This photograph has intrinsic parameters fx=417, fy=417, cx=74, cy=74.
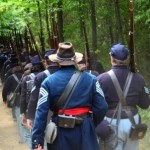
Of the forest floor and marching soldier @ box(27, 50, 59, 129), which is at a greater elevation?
marching soldier @ box(27, 50, 59, 129)

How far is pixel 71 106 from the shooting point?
4.74 m

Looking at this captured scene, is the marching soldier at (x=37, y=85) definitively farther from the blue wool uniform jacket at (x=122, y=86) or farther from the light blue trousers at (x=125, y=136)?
the light blue trousers at (x=125, y=136)

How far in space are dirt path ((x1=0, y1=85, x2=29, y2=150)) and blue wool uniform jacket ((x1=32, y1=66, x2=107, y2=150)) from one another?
17.0ft

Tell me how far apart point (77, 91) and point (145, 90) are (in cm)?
147

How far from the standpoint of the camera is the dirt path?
395 inches

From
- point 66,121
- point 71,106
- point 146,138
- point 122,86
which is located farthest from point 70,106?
point 146,138

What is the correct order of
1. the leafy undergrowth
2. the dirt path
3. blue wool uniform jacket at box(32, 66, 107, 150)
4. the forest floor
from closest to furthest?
blue wool uniform jacket at box(32, 66, 107, 150) < the leafy undergrowth < the forest floor < the dirt path

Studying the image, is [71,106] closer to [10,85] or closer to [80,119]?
[80,119]

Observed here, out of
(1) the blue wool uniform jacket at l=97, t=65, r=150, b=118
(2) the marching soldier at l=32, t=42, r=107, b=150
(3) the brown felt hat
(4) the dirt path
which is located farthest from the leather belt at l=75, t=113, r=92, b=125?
(4) the dirt path

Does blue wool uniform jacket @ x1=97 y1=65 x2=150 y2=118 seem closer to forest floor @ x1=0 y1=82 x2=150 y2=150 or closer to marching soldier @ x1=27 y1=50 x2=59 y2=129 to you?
marching soldier @ x1=27 y1=50 x2=59 y2=129

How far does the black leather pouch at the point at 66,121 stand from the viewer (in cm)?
469

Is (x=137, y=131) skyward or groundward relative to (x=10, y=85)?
skyward

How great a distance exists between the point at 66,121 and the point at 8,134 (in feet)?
22.9

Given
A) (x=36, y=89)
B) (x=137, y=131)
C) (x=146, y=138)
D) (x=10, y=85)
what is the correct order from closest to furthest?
1. (x=137, y=131)
2. (x=36, y=89)
3. (x=146, y=138)
4. (x=10, y=85)
